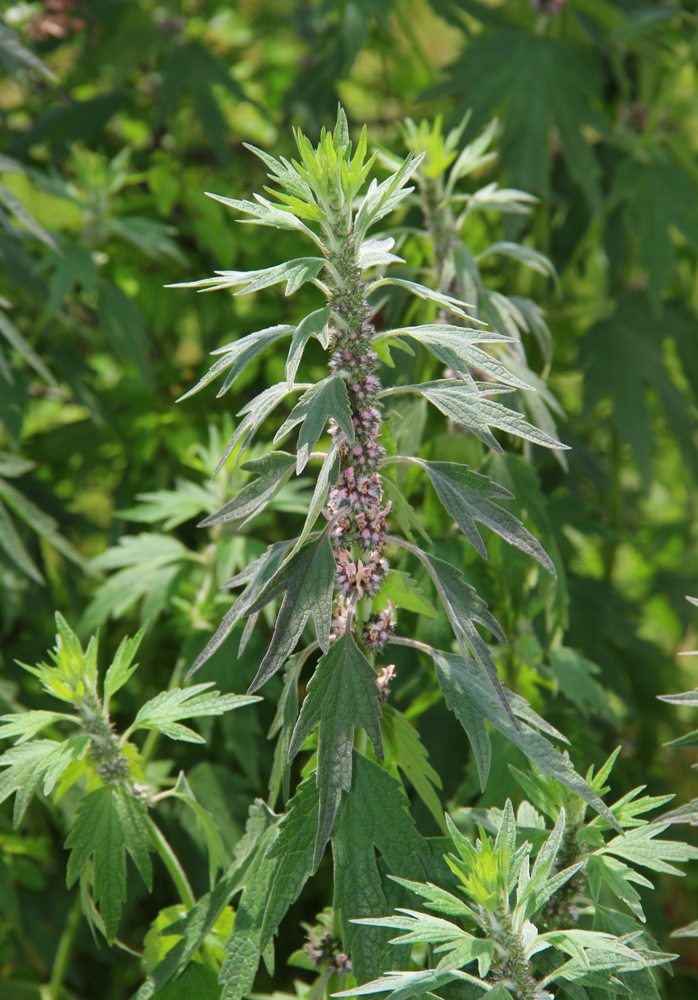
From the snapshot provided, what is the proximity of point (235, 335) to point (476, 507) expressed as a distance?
1076 mm

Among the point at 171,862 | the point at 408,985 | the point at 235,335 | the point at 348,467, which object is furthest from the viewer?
the point at 235,335

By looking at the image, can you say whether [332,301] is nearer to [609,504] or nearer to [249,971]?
[249,971]

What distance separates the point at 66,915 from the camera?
58.0 inches

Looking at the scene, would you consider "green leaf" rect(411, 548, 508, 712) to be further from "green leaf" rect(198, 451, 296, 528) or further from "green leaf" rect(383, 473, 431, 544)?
"green leaf" rect(198, 451, 296, 528)

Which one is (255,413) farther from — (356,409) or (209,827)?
(209,827)

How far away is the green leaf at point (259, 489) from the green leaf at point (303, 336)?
11 centimetres

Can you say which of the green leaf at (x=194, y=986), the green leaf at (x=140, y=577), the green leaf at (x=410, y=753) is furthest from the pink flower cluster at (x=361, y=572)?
the green leaf at (x=140, y=577)

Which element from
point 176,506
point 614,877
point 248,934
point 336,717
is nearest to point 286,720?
point 336,717

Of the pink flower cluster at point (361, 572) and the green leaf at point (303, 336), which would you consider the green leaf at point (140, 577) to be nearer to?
the pink flower cluster at point (361, 572)

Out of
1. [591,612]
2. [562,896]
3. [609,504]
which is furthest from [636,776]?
[562,896]

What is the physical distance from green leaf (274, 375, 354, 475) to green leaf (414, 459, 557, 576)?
100 millimetres

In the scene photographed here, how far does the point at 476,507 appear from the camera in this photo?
0.73 m

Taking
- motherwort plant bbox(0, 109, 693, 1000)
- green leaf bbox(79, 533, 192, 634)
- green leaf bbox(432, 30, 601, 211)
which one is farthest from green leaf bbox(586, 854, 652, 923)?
green leaf bbox(432, 30, 601, 211)

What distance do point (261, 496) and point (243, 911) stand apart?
0.35 metres
